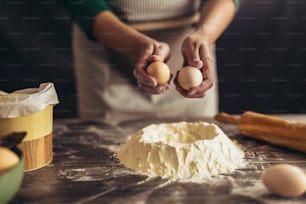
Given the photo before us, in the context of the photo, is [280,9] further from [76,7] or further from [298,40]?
[76,7]

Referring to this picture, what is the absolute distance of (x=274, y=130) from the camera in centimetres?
139

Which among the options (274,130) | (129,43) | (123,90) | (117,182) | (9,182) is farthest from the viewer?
(123,90)

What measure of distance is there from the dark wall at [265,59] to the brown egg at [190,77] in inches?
42.2

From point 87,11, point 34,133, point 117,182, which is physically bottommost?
point 117,182

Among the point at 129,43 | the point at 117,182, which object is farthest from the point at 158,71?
the point at 117,182

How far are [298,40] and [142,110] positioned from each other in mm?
1009

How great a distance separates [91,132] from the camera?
1.56 meters

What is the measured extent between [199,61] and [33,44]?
1.14 meters

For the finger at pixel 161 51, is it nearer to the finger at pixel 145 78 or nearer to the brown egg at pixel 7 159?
the finger at pixel 145 78

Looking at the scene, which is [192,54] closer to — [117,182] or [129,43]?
[129,43]

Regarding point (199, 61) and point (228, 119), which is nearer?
point (199, 61)

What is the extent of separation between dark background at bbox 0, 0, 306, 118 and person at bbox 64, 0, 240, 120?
48 cm

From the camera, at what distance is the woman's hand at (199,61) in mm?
1432

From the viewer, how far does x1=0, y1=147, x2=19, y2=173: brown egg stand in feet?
3.19
